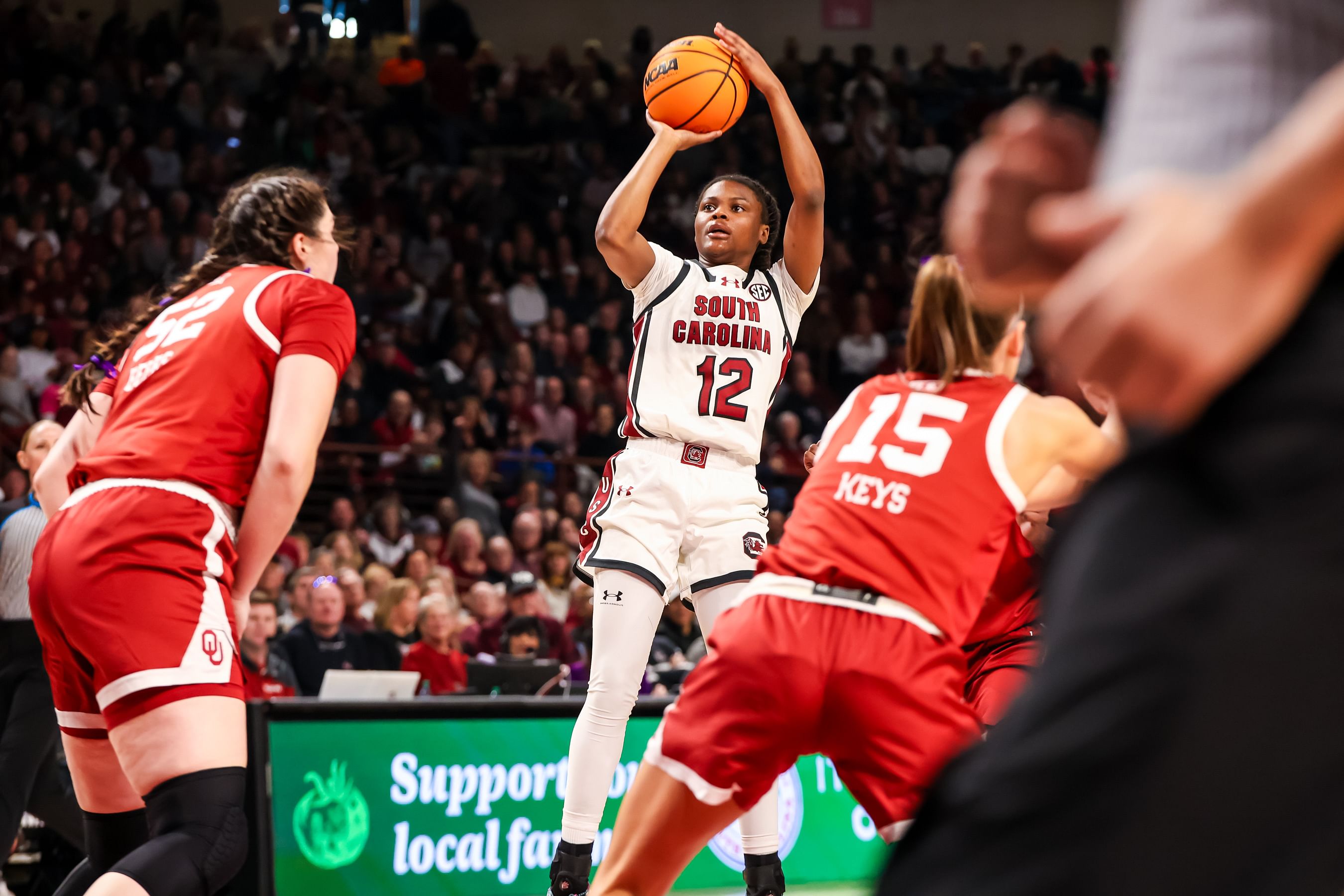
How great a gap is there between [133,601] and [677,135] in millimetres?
2567

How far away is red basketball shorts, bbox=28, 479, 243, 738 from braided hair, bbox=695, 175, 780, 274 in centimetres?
250

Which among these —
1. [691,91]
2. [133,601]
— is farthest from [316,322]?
[691,91]

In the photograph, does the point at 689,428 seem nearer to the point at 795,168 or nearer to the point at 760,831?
the point at 795,168

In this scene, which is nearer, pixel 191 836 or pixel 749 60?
pixel 191 836

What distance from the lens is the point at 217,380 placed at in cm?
308

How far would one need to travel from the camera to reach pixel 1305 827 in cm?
100

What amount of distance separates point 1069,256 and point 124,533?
238cm

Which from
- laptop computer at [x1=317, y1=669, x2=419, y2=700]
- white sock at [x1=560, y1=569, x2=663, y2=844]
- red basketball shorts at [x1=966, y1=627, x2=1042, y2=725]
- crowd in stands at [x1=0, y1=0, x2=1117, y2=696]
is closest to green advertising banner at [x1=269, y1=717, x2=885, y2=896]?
laptop computer at [x1=317, y1=669, x2=419, y2=700]

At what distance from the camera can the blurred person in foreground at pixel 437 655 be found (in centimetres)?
843

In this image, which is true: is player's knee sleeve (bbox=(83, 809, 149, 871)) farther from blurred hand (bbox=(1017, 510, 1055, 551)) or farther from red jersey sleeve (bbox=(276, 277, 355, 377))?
blurred hand (bbox=(1017, 510, 1055, 551))

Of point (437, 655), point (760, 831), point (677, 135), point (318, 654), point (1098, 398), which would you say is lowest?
point (437, 655)

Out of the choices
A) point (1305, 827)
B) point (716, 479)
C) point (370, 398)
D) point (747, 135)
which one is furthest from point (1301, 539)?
point (747, 135)

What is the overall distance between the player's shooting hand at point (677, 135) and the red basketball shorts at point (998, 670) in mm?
2025

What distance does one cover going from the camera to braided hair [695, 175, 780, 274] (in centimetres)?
490
